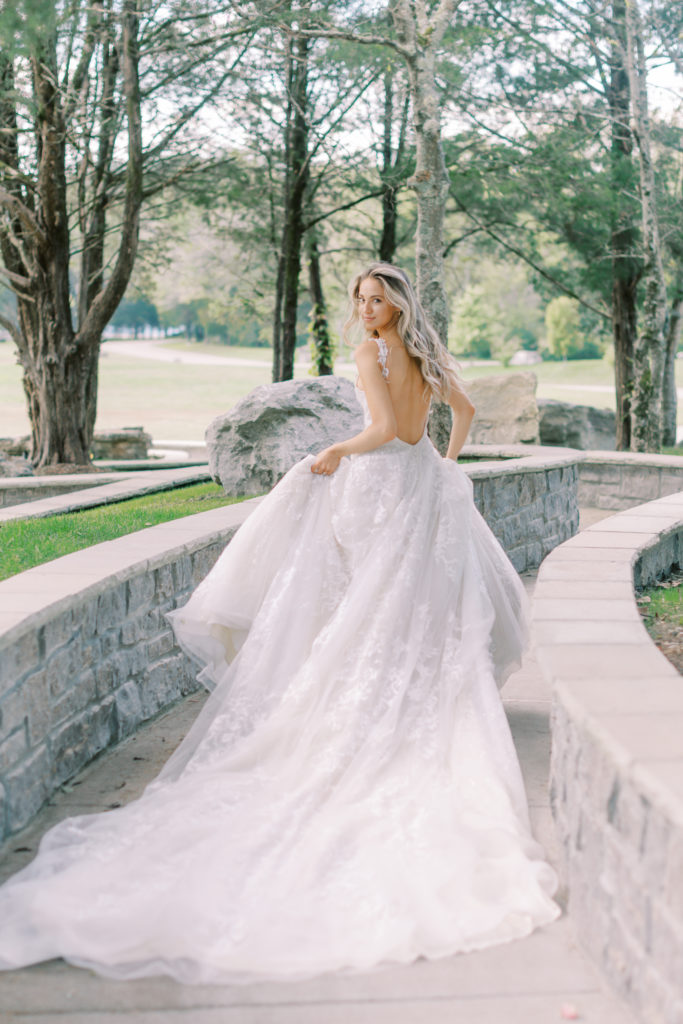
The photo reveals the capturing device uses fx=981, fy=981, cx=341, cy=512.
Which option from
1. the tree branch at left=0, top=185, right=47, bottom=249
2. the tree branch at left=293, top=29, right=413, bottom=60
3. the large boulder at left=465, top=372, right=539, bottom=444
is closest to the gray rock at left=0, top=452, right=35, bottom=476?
the tree branch at left=0, top=185, right=47, bottom=249

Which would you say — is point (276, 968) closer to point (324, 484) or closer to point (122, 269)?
point (324, 484)

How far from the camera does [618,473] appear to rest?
11172mm

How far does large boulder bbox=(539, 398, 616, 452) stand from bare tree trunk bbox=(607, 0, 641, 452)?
72 cm

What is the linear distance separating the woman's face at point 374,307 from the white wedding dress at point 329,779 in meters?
0.55

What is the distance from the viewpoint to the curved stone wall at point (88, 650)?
3479 millimetres

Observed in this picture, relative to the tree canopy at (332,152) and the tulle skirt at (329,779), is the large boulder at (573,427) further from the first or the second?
the tulle skirt at (329,779)

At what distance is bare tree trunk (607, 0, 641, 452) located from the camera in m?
14.6

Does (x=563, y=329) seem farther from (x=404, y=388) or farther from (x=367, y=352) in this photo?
(x=367, y=352)

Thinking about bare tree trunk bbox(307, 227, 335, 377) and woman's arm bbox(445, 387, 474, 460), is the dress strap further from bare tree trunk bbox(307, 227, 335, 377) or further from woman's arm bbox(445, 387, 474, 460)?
bare tree trunk bbox(307, 227, 335, 377)

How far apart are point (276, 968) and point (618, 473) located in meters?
9.37

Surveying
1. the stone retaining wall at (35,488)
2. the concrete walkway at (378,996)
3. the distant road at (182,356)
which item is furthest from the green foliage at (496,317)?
the concrete walkway at (378,996)

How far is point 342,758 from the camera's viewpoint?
3518mm

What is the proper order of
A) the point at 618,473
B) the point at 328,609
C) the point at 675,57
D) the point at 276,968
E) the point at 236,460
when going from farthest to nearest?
the point at 675,57 → the point at 618,473 → the point at 236,460 → the point at 328,609 → the point at 276,968

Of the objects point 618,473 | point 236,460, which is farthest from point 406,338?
point 618,473
